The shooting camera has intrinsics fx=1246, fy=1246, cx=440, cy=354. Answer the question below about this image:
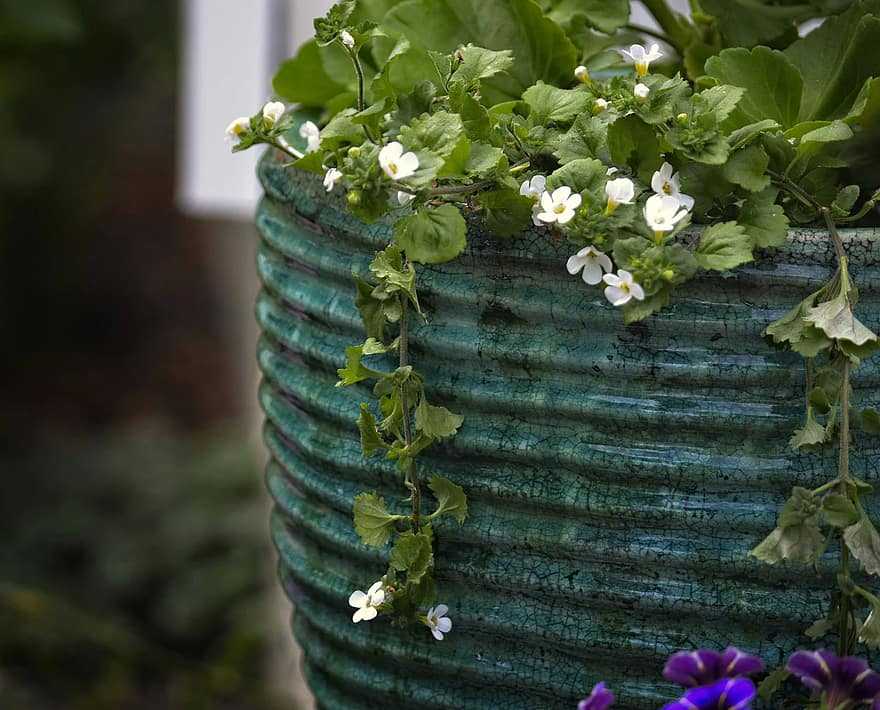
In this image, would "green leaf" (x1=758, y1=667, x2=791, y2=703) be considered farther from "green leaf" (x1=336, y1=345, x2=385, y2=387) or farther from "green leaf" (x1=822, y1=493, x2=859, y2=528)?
"green leaf" (x1=336, y1=345, x2=385, y2=387)

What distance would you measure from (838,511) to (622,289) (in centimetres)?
17

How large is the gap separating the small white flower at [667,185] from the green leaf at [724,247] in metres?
0.03

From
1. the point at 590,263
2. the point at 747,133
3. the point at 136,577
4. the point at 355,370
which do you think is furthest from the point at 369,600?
the point at 136,577

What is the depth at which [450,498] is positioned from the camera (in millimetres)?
767

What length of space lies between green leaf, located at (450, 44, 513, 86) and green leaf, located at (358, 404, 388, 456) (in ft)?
0.70

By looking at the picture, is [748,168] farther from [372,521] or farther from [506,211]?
[372,521]

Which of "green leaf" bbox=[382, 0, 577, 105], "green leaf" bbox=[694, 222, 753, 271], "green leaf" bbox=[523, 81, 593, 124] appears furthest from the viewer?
"green leaf" bbox=[382, 0, 577, 105]

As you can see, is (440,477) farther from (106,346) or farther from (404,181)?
(106,346)

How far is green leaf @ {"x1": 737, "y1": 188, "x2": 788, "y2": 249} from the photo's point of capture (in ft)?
2.28

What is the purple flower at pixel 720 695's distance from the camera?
68 centimetres

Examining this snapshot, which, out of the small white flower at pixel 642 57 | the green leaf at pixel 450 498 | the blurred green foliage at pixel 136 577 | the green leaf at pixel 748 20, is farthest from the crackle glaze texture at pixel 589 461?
the blurred green foliage at pixel 136 577

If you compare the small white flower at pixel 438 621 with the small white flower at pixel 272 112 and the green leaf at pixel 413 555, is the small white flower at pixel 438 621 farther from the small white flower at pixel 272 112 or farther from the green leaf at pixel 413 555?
the small white flower at pixel 272 112

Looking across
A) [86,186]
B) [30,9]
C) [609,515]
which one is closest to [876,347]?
[609,515]

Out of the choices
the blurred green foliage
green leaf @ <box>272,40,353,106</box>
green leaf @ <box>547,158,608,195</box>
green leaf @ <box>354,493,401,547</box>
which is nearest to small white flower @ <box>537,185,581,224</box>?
green leaf @ <box>547,158,608,195</box>
